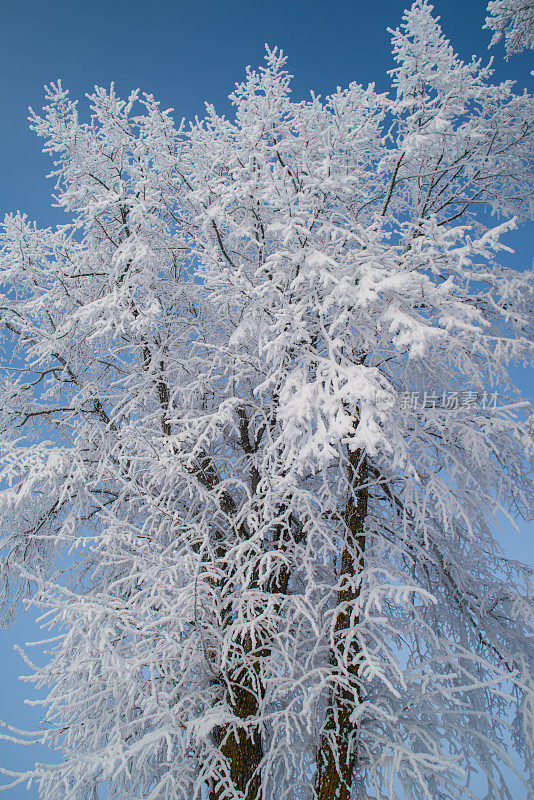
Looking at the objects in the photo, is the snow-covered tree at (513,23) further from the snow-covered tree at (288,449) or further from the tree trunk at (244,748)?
the tree trunk at (244,748)

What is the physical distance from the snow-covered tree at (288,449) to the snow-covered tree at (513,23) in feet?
2.69

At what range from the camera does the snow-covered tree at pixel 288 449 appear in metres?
4.86

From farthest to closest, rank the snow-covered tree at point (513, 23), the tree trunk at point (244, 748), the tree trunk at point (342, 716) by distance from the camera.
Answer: the snow-covered tree at point (513, 23)
the tree trunk at point (244, 748)
the tree trunk at point (342, 716)

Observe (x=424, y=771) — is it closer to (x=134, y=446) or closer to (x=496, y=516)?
(x=496, y=516)

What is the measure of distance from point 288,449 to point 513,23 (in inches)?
251

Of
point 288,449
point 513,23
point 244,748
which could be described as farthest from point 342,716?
point 513,23

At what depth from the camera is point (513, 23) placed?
649 centimetres

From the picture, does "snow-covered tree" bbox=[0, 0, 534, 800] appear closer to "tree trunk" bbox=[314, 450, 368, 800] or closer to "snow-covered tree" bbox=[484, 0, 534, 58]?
"tree trunk" bbox=[314, 450, 368, 800]

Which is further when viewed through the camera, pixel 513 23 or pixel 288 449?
pixel 513 23

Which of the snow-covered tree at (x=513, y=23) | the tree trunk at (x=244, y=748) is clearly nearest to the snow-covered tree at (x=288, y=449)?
the tree trunk at (x=244, y=748)

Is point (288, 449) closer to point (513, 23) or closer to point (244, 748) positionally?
point (244, 748)

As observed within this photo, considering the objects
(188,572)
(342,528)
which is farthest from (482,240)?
(188,572)

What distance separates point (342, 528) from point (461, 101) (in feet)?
17.6

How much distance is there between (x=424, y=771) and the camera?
462 centimetres
